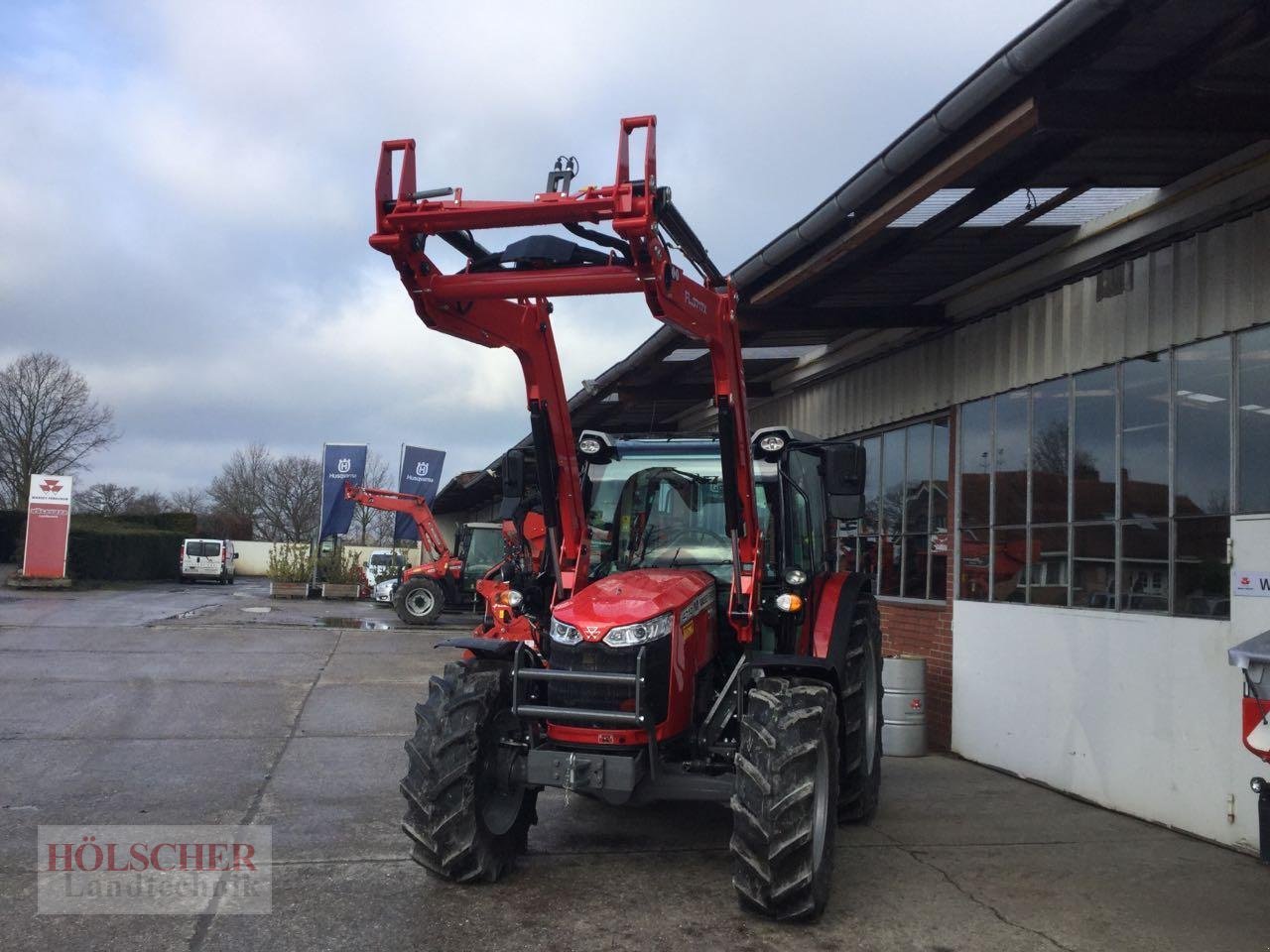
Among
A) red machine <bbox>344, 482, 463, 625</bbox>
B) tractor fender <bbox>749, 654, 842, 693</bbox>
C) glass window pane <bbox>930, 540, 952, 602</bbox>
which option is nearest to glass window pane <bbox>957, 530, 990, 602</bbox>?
glass window pane <bbox>930, 540, 952, 602</bbox>

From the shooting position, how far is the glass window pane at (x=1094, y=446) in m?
7.44

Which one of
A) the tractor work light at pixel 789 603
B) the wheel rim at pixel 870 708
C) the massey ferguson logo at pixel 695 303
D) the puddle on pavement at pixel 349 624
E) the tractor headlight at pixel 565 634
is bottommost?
the puddle on pavement at pixel 349 624

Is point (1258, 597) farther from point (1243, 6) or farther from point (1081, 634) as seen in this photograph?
point (1243, 6)

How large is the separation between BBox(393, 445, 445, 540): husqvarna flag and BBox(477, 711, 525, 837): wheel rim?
25.0 m

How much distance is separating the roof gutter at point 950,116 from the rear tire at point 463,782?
3.56 m

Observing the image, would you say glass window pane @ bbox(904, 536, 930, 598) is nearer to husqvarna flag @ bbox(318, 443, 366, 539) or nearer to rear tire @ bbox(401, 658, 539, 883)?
rear tire @ bbox(401, 658, 539, 883)

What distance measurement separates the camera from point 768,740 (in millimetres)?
4730

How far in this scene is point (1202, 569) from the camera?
6.49 m

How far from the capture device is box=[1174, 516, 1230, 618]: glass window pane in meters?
6.31

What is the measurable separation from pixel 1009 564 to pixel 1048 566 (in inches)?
21.1

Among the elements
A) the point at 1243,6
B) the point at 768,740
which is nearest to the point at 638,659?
the point at 768,740

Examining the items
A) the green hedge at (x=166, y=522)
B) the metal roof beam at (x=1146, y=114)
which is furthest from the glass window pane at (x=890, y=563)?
the green hedge at (x=166, y=522)

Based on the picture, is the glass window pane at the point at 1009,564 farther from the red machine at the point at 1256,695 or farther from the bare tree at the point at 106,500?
the bare tree at the point at 106,500

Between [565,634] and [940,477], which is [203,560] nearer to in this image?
[940,477]
